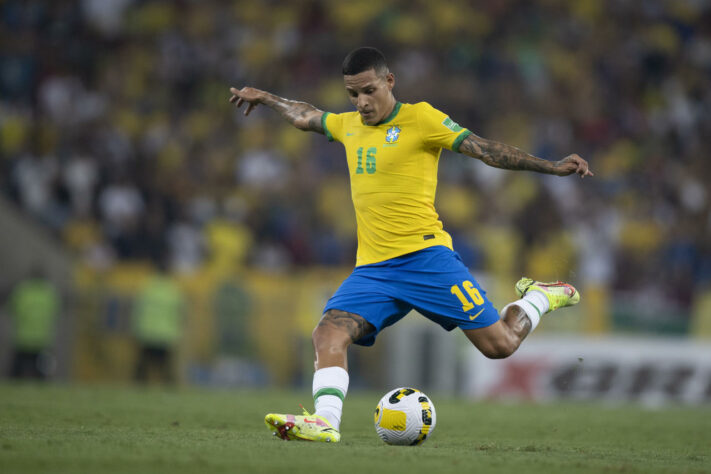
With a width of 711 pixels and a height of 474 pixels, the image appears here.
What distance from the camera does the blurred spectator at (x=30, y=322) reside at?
51.1 feet

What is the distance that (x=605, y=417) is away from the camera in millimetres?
10930

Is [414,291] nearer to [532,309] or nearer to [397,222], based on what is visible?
[397,222]

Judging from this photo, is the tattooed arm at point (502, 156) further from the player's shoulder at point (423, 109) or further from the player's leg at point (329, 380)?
the player's leg at point (329, 380)

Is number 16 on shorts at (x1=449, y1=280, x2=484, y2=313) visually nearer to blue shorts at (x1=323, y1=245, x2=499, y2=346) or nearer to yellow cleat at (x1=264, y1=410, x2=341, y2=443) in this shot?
blue shorts at (x1=323, y1=245, x2=499, y2=346)

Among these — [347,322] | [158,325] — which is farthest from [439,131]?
[158,325]

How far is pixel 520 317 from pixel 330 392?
5.34 feet

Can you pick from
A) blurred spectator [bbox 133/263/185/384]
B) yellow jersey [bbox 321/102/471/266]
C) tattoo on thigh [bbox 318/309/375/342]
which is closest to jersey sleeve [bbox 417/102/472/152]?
yellow jersey [bbox 321/102/471/266]

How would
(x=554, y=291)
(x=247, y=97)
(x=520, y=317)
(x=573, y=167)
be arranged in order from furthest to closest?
(x=554, y=291) → (x=247, y=97) → (x=520, y=317) → (x=573, y=167)

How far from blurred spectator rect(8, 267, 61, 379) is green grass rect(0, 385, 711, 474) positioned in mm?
3491

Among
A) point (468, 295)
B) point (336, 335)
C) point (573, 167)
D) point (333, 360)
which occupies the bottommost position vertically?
point (333, 360)

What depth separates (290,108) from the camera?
747cm

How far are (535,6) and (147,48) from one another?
8.75 meters

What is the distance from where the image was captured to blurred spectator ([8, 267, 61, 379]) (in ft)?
51.1

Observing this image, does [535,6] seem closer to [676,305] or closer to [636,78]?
[636,78]
